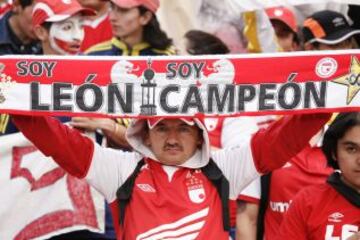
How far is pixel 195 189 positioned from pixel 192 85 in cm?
47

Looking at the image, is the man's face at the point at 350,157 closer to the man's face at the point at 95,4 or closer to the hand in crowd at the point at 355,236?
the hand in crowd at the point at 355,236

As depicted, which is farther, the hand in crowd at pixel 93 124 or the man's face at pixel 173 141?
the hand in crowd at pixel 93 124

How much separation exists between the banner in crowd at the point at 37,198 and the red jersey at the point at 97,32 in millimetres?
1165

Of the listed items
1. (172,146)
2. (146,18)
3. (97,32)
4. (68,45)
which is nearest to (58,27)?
(68,45)

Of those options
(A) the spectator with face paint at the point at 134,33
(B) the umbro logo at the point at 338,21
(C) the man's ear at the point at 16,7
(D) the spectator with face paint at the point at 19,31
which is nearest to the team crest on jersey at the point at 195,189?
(A) the spectator with face paint at the point at 134,33

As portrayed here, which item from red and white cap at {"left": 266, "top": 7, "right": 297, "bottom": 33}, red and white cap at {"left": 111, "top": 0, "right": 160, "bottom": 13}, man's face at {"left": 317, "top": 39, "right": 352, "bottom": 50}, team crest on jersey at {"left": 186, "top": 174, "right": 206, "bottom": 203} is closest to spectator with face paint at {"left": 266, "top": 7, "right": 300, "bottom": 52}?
red and white cap at {"left": 266, "top": 7, "right": 297, "bottom": 33}

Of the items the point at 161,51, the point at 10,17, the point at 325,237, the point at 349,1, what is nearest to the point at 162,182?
the point at 325,237

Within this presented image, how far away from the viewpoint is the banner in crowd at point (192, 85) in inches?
166

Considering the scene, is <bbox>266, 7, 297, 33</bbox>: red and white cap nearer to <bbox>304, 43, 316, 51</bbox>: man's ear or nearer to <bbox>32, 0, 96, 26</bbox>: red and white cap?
<bbox>304, 43, 316, 51</bbox>: man's ear

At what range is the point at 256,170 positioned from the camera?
448cm

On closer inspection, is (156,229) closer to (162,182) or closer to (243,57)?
(162,182)

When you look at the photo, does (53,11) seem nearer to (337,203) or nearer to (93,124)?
(93,124)

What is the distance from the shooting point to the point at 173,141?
445 cm

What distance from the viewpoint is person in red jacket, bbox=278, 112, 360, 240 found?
4.50 m
